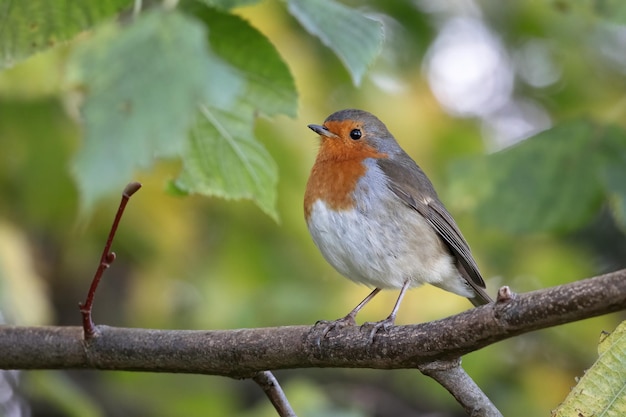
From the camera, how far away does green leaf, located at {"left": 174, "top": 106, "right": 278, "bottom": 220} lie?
2631 mm

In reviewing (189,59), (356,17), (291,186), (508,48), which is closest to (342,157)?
(291,186)

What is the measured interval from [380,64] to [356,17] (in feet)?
10.7

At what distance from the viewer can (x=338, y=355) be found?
251cm

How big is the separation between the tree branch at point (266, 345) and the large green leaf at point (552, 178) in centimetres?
135

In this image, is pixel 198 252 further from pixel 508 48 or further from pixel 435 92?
pixel 508 48

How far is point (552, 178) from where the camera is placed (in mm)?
3645

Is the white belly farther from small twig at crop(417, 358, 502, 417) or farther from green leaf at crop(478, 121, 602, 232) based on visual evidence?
small twig at crop(417, 358, 502, 417)

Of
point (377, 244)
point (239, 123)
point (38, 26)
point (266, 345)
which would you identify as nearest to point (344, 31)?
point (239, 123)

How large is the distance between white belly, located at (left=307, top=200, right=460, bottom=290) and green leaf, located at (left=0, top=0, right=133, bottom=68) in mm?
1475

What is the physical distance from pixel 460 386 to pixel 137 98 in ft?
3.82

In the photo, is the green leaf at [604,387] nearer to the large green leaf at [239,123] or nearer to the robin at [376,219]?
the large green leaf at [239,123]

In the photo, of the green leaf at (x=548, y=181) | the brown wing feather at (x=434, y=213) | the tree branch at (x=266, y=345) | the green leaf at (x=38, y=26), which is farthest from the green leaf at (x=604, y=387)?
the brown wing feather at (x=434, y=213)

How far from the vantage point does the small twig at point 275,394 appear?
8.31 feet

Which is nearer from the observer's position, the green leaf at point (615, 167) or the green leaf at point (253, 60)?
the green leaf at point (253, 60)
